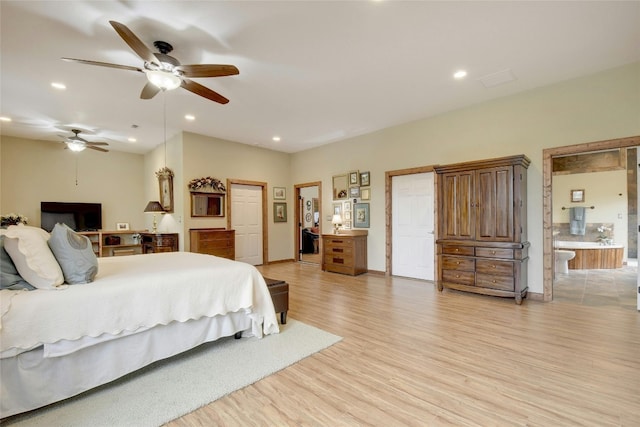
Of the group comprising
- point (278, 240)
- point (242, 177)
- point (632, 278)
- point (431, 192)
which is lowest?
A: point (632, 278)

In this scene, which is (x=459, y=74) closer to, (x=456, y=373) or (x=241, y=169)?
(x=456, y=373)

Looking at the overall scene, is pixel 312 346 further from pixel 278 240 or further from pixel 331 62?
pixel 278 240

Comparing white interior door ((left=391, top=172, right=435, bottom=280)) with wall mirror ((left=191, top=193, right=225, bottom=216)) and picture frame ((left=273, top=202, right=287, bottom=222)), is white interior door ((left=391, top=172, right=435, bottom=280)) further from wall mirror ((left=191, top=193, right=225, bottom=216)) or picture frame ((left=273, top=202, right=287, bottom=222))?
wall mirror ((left=191, top=193, right=225, bottom=216))

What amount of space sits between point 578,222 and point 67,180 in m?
12.3

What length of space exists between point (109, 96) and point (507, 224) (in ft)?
18.9

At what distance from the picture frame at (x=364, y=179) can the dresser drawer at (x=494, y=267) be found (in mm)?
2597

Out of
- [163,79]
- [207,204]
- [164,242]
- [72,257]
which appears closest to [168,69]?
[163,79]

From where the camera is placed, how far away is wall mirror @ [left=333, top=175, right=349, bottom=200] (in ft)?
20.7

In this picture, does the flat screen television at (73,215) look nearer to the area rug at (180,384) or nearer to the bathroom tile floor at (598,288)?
the area rug at (180,384)

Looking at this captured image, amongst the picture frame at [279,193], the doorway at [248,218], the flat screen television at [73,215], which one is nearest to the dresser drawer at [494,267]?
the doorway at [248,218]

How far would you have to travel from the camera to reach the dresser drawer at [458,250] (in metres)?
4.09

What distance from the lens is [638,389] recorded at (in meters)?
1.89

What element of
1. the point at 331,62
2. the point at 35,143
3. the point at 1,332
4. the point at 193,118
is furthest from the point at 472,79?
the point at 35,143

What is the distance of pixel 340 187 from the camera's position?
21.1ft
